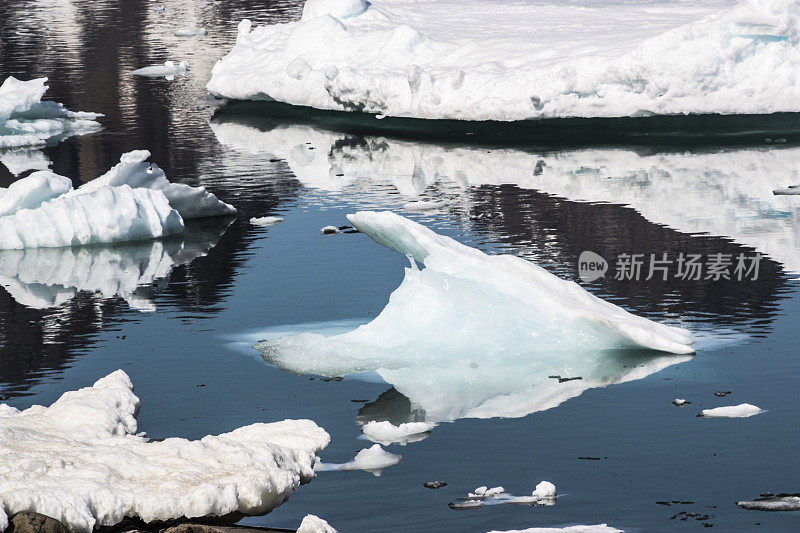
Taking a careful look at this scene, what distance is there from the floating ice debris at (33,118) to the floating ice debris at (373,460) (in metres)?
11.4

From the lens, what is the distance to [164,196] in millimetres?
10492

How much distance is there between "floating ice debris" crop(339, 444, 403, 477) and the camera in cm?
528

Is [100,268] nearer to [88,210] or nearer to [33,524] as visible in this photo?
[88,210]

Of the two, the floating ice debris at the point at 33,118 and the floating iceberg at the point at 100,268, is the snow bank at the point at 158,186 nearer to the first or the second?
the floating iceberg at the point at 100,268

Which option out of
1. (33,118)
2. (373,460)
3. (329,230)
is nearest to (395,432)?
(373,460)

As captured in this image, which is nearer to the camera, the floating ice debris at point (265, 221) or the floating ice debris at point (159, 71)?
the floating ice debris at point (265, 221)

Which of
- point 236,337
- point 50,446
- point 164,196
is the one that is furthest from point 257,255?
point 50,446

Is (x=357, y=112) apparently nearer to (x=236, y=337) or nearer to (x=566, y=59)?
(x=566, y=59)

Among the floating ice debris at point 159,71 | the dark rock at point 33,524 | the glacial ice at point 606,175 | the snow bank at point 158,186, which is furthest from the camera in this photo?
the floating ice debris at point 159,71

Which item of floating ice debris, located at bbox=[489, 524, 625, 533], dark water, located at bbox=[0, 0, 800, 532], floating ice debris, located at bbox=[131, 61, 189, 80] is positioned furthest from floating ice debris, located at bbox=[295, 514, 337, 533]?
floating ice debris, located at bbox=[131, 61, 189, 80]

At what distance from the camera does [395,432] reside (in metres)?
5.73

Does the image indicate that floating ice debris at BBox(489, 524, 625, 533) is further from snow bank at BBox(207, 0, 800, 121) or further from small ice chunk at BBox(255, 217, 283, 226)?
snow bank at BBox(207, 0, 800, 121)

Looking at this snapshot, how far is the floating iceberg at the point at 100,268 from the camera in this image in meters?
8.73

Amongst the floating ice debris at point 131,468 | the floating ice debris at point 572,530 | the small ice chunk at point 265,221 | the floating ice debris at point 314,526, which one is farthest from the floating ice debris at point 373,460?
the small ice chunk at point 265,221
